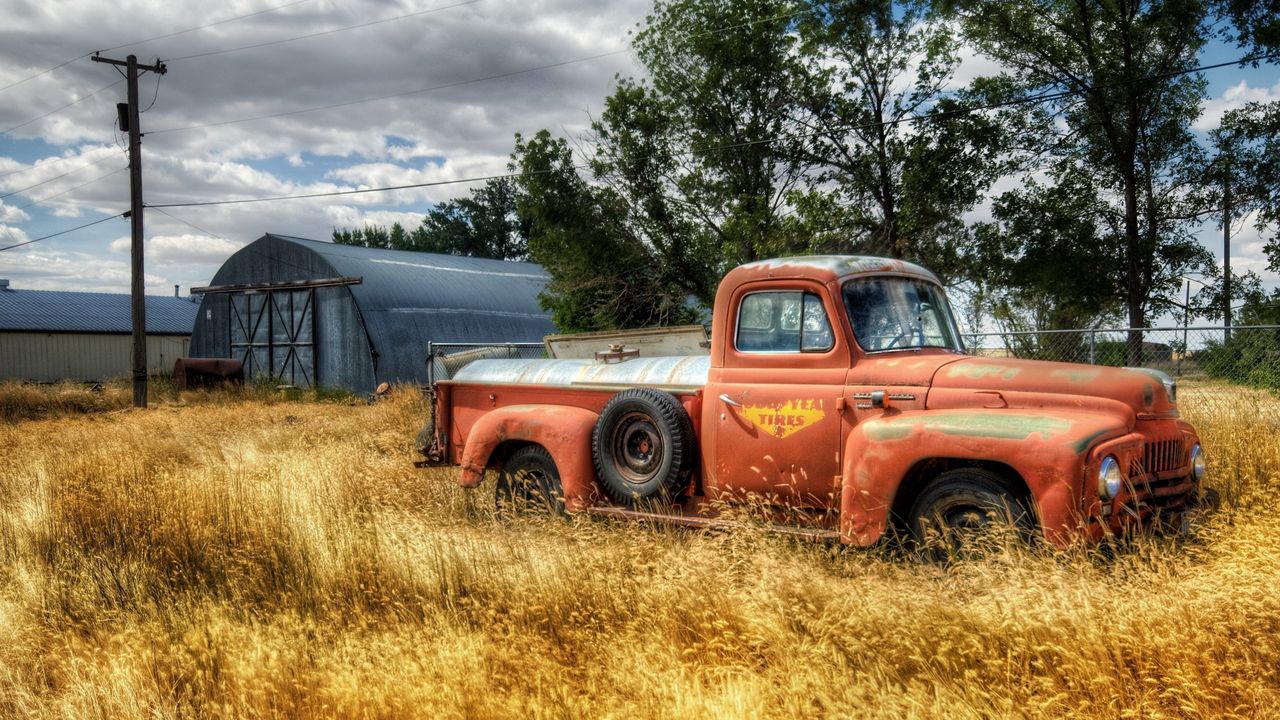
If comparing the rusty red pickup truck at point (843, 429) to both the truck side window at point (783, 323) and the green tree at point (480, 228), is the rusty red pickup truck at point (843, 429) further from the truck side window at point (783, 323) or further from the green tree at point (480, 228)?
the green tree at point (480, 228)

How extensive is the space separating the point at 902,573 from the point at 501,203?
6304 cm

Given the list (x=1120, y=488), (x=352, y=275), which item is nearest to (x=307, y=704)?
(x=1120, y=488)

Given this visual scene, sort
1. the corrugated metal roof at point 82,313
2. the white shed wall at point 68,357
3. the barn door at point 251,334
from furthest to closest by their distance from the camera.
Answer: the corrugated metal roof at point 82,313, the white shed wall at point 68,357, the barn door at point 251,334

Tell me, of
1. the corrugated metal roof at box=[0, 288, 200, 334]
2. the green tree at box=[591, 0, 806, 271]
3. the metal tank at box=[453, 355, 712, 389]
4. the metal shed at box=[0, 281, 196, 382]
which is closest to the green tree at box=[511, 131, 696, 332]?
the green tree at box=[591, 0, 806, 271]

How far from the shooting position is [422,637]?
15.7ft

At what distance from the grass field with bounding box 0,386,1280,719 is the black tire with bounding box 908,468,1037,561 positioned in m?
0.17

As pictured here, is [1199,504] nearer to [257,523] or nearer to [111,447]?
[257,523]

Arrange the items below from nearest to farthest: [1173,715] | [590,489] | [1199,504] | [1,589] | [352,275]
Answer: [1173,715]
[1199,504]
[1,589]
[590,489]
[352,275]

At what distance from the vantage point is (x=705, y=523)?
6094 mm

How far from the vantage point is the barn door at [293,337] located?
1016 inches

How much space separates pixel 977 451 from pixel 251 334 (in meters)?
26.3

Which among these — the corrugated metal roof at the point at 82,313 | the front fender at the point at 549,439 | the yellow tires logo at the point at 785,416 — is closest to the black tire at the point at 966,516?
the yellow tires logo at the point at 785,416

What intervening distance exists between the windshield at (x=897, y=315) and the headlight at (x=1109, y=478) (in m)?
1.64

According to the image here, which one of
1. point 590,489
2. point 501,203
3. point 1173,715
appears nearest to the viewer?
point 1173,715
